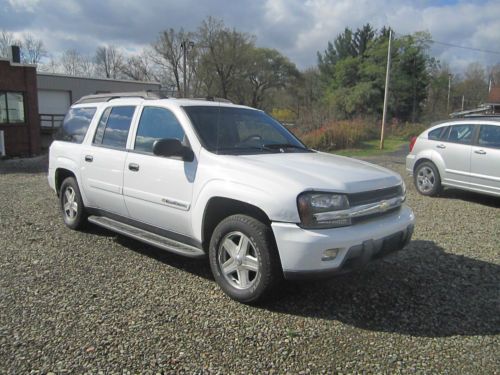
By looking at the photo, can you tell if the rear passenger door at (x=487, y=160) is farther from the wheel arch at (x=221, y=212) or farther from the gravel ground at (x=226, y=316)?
the wheel arch at (x=221, y=212)

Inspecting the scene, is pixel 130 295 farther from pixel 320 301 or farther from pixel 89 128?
→ pixel 89 128

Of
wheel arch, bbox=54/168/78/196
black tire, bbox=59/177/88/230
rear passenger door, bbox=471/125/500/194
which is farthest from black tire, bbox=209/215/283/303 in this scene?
rear passenger door, bbox=471/125/500/194

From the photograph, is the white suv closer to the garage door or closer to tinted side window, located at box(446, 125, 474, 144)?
tinted side window, located at box(446, 125, 474, 144)

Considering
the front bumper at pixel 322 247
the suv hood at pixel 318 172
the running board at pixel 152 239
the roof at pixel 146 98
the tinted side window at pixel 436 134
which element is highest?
the roof at pixel 146 98

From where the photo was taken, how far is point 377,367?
2.92 meters

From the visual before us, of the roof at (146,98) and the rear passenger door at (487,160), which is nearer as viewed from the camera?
the roof at (146,98)

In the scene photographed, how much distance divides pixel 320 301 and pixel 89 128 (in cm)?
362

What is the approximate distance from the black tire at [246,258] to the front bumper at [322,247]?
0.13m

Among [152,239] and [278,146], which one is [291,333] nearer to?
[152,239]

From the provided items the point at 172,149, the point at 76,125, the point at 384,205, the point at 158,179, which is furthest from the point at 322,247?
the point at 76,125

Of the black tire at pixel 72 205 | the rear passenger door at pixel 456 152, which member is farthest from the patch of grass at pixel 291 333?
the rear passenger door at pixel 456 152

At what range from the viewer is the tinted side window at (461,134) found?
831 cm

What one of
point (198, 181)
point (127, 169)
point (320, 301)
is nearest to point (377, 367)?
point (320, 301)

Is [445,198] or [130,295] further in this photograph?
[445,198]
